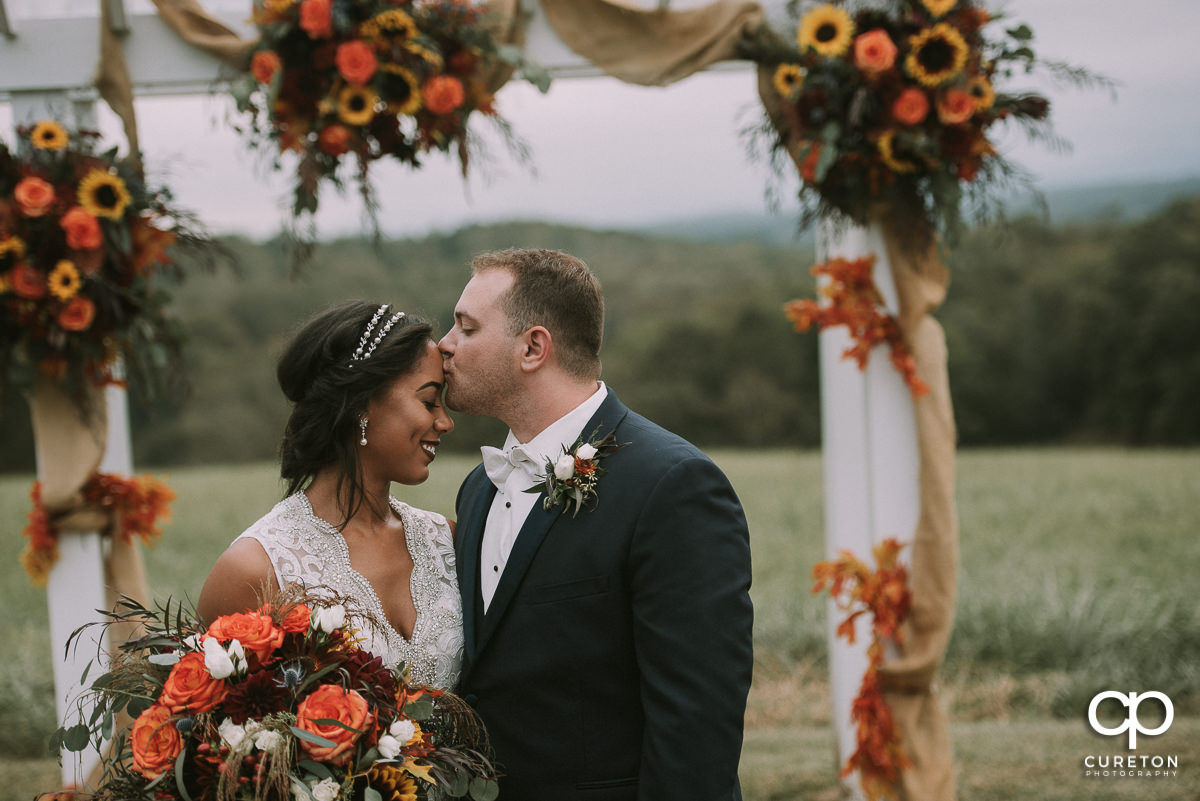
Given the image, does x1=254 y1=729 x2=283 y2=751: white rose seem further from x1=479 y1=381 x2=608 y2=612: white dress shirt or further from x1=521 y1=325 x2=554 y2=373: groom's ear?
x1=521 y1=325 x2=554 y2=373: groom's ear

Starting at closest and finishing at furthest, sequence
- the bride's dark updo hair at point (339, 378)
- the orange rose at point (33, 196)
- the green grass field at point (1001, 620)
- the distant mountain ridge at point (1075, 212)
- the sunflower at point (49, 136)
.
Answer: the bride's dark updo hair at point (339, 378)
the orange rose at point (33, 196)
the sunflower at point (49, 136)
the green grass field at point (1001, 620)
the distant mountain ridge at point (1075, 212)

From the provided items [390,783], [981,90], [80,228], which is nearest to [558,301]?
[390,783]

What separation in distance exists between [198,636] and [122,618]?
16 centimetres

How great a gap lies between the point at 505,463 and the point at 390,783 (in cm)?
93

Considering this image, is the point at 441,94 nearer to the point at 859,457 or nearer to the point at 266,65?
the point at 266,65

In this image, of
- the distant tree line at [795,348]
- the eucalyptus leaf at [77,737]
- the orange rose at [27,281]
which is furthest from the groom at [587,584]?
the distant tree line at [795,348]

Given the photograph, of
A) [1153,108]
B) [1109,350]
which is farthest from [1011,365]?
[1153,108]

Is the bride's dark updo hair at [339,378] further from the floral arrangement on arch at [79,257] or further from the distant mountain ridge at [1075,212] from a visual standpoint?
the distant mountain ridge at [1075,212]

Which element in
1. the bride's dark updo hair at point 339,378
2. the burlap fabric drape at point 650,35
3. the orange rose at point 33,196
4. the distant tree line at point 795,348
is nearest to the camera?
the bride's dark updo hair at point 339,378

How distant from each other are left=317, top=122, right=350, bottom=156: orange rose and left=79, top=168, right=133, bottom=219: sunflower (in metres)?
0.82

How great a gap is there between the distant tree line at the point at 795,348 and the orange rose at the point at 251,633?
1221 cm

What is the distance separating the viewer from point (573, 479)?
249 cm

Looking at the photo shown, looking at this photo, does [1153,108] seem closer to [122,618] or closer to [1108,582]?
[1108,582]

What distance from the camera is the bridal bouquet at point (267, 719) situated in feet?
6.34
